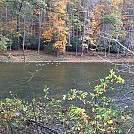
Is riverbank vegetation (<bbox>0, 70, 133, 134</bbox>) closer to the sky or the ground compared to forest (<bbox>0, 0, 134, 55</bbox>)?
closer to the ground

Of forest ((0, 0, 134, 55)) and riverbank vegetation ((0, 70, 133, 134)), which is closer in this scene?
riverbank vegetation ((0, 70, 133, 134))

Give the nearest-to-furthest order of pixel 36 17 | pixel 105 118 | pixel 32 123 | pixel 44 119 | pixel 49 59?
pixel 105 118
pixel 32 123
pixel 44 119
pixel 49 59
pixel 36 17

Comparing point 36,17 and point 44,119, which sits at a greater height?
point 36,17

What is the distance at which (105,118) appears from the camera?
477 cm

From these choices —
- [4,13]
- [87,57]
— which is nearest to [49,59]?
[87,57]

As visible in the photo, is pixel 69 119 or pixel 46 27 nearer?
pixel 69 119

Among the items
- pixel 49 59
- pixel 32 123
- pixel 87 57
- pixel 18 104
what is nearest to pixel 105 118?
pixel 32 123

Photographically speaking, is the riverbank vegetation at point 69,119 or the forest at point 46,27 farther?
the forest at point 46,27

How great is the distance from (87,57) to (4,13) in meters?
11.6

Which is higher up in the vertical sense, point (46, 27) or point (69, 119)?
point (46, 27)

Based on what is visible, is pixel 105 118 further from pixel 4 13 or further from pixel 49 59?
pixel 4 13

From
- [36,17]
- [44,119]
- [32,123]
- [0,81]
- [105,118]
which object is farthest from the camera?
[36,17]

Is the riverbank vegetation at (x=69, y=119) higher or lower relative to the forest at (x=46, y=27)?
lower

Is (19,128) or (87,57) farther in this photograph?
(87,57)
